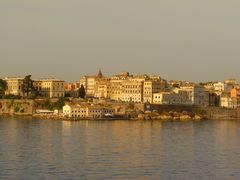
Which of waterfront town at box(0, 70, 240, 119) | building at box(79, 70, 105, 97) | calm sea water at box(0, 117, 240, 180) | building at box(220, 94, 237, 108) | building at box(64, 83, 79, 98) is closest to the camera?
calm sea water at box(0, 117, 240, 180)

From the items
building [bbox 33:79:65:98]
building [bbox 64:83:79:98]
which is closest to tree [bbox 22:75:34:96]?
building [bbox 33:79:65:98]

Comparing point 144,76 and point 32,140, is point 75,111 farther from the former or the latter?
point 32,140

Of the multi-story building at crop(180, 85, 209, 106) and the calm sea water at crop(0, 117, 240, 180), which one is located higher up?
the multi-story building at crop(180, 85, 209, 106)

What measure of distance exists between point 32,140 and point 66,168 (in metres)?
8.15

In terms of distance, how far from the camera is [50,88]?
5969 centimetres

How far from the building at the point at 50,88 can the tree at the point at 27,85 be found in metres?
1.83

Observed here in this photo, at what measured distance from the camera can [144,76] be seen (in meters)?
60.3

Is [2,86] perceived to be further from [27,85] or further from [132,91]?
[132,91]

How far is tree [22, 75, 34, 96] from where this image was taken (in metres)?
56.6

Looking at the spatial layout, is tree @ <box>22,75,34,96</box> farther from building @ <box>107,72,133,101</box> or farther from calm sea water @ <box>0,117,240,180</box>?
calm sea water @ <box>0,117,240,180</box>

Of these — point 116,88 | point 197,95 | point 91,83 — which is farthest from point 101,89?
point 197,95

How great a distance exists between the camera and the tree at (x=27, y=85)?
186 ft

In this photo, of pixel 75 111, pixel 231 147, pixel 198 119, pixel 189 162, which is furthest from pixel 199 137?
pixel 198 119

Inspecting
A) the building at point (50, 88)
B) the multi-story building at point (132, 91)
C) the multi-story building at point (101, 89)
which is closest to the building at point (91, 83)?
the multi-story building at point (101, 89)
